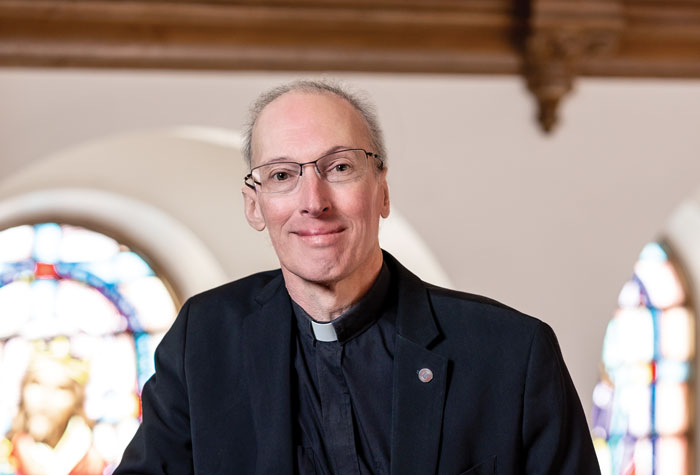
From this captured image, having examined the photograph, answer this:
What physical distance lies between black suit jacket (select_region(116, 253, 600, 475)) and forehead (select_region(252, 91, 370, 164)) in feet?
1.22

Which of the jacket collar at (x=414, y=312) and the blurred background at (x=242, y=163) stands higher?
the blurred background at (x=242, y=163)

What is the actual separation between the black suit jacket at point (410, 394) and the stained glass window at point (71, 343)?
401 centimetres

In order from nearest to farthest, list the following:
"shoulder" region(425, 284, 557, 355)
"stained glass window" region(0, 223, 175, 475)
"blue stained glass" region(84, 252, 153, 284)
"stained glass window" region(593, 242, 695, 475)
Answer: "shoulder" region(425, 284, 557, 355) < "stained glass window" region(0, 223, 175, 475) < "blue stained glass" region(84, 252, 153, 284) < "stained glass window" region(593, 242, 695, 475)

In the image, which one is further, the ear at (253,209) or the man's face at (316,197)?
the ear at (253,209)

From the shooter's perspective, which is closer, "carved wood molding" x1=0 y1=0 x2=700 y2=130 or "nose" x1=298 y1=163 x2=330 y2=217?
"nose" x1=298 y1=163 x2=330 y2=217

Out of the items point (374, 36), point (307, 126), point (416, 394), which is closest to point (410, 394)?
point (416, 394)

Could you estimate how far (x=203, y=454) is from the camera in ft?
6.79

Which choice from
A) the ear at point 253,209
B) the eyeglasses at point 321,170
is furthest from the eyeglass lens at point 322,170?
the ear at point 253,209

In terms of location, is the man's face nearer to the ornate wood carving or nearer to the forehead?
the forehead

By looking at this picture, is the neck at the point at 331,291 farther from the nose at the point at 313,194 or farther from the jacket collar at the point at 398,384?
the nose at the point at 313,194

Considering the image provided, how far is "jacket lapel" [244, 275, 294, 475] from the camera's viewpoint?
6.59 feet

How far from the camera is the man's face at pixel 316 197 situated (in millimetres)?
1983

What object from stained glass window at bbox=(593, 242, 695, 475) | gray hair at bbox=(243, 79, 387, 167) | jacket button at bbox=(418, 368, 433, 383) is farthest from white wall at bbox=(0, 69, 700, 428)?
jacket button at bbox=(418, 368, 433, 383)

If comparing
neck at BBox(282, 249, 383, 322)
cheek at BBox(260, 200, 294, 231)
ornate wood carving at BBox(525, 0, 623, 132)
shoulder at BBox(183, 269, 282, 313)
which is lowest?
neck at BBox(282, 249, 383, 322)
